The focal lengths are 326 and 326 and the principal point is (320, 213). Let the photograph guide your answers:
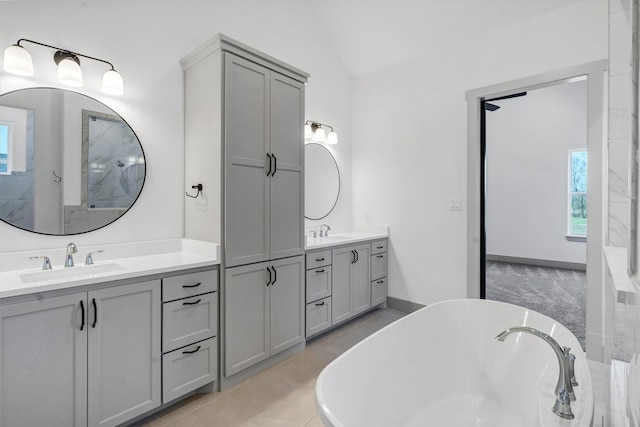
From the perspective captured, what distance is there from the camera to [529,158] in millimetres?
5797

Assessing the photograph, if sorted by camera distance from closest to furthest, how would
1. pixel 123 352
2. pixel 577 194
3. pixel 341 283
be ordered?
pixel 123 352, pixel 341 283, pixel 577 194

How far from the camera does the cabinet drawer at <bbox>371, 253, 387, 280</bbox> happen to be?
3.59m

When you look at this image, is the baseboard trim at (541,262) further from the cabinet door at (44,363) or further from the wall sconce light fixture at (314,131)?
the cabinet door at (44,363)

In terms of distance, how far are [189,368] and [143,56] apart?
2142 mm

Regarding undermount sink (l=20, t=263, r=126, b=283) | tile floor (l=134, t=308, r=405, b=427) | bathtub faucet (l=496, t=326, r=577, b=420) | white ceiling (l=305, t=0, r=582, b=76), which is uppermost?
white ceiling (l=305, t=0, r=582, b=76)

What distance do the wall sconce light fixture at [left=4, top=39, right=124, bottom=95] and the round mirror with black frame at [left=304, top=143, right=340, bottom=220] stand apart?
1810mm

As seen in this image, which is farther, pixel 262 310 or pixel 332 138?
pixel 332 138

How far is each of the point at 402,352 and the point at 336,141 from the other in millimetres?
2615

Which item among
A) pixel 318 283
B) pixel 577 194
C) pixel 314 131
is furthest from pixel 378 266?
pixel 577 194

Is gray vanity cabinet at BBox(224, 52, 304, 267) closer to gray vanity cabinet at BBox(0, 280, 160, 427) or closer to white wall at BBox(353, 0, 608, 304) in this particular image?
gray vanity cabinet at BBox(0, 280, 160, 427)

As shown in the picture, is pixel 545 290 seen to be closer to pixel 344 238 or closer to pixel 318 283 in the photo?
pixel 344 238

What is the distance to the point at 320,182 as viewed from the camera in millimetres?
3674

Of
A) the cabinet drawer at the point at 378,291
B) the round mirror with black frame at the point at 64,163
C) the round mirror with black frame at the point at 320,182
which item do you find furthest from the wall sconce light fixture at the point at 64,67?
the cabinet drawer at the point at 378,291

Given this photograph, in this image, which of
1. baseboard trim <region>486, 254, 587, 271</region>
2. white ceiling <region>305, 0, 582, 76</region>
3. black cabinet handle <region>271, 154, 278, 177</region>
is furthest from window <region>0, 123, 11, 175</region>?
baseboard trim <region>486, 254, 587, 271</region>
